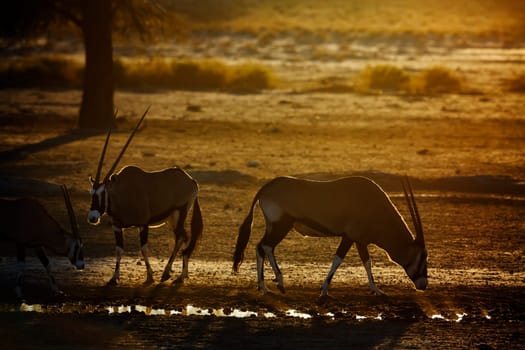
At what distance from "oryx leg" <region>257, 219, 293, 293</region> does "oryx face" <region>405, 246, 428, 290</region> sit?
1.45m

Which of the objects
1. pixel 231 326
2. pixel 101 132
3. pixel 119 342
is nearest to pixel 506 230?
pixel 231 326

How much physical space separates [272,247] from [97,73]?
16.1 m

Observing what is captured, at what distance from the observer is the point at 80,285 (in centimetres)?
1209

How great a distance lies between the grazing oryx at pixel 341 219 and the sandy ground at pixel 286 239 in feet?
1.50

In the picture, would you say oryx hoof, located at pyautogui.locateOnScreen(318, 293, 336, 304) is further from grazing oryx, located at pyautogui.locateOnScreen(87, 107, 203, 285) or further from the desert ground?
grazing oryx, located at pyautogui.locateOnScreen(87, 107, 203, 285)

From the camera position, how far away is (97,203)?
11.5 meters

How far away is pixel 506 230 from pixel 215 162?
7701 mm

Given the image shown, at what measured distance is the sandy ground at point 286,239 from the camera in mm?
10375

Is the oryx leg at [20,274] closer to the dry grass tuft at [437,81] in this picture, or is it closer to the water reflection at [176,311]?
the water reflection at [176,311]

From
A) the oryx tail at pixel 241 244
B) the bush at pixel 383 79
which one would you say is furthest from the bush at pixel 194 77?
the oryx tail at pixel 241 244

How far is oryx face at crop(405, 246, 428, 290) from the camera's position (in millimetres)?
11273

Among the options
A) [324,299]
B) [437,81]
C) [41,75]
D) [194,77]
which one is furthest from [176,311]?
[437,81]

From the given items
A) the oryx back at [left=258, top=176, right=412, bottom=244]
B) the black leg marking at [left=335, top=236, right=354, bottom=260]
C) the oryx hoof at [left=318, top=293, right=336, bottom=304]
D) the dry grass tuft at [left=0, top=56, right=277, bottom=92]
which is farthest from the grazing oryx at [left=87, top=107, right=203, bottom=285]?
the dry grass tuft at [left=0, top=56, right=277, bottom=92]

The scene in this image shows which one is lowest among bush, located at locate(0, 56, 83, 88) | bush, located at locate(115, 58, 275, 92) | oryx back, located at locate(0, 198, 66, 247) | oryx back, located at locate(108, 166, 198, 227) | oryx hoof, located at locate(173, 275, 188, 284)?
bush, located at locate(0, 56, 83, 88)
